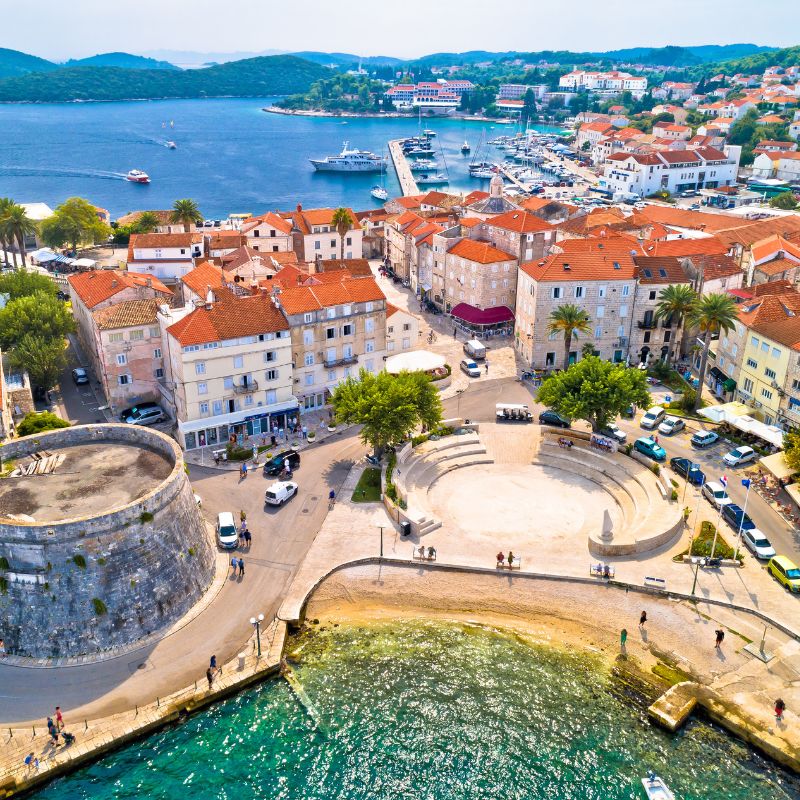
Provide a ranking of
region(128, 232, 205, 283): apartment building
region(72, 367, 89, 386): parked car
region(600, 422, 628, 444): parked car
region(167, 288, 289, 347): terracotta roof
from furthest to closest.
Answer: region(128, 232, 205, 283): apartment building < region(72, 367, 89, 386): parked car < region(600, 422, 628, 444): parked car < region(167, 288, 289, 347): terracotta roof

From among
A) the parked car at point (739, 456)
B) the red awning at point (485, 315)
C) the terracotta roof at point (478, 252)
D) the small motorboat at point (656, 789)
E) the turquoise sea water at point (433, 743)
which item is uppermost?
the terracotta roof at point (478, 252)

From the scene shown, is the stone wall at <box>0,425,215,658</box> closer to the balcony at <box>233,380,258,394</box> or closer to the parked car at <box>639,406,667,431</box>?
the balcony at <box>233,380,258,394</box>

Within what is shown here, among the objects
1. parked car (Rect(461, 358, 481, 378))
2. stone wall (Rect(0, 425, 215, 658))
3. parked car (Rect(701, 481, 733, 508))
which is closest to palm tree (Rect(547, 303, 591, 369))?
parked car (Rect(461, 358, 481, 378))

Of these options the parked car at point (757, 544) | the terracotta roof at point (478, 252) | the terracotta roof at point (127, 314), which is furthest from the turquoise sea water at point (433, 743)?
the terracotta roof at point (478, 252)

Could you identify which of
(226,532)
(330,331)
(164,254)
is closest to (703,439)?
(330,331)

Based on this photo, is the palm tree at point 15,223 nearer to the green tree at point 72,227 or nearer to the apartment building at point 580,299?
the green tree at point 72,227

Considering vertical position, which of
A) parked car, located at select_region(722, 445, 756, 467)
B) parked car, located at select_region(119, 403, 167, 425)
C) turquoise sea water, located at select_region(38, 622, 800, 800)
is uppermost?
parked car, located at select_region(119, 403, 167, 425)

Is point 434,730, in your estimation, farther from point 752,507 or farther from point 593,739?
point 752,507

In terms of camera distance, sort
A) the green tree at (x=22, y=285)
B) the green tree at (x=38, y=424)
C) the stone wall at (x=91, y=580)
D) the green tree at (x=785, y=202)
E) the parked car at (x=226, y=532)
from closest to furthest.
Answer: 1. the stone wall at (x=91, y=580)
2. the parked car at (x=226, y=532)
3. the green tree at (x=38, y=424)
4. the green tree at (x=22, y=285)
5. the green tree at (x=785, y=202)
